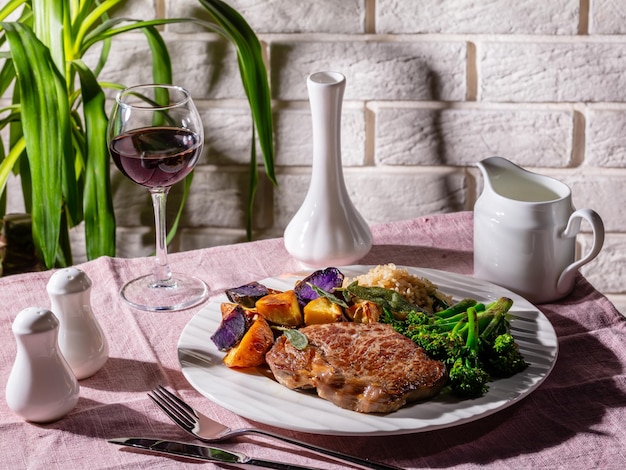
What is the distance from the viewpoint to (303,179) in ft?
6.62

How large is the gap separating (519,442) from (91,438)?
474 mm

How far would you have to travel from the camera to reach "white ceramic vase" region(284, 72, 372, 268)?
1419 millimetres

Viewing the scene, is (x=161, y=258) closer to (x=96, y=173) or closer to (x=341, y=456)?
(x=96, y=173)

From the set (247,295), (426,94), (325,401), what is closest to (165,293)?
(247,295)

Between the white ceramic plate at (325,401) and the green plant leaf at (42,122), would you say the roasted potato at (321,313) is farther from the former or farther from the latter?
the green plant leaf at (42,122)

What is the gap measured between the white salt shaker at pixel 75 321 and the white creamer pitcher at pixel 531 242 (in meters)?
0.58

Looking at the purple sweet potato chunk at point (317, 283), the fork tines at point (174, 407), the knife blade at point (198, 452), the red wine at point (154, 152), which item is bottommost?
the knife blade at point (198, 452)

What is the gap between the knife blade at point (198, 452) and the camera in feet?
3.05

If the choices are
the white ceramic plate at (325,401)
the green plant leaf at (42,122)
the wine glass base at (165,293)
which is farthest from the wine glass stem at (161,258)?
the green plant leaf at (42,122)

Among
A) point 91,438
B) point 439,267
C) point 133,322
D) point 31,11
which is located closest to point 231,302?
point 133,322

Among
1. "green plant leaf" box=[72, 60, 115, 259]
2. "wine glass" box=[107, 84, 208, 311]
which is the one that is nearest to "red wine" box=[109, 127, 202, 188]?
"wine glass" box=[107, 84, 208, 311]

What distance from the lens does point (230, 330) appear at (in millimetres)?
1127

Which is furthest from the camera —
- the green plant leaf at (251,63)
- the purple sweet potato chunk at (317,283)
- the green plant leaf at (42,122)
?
the green plant leaf at (251,63)

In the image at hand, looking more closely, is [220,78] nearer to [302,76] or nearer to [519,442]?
[302,76]
